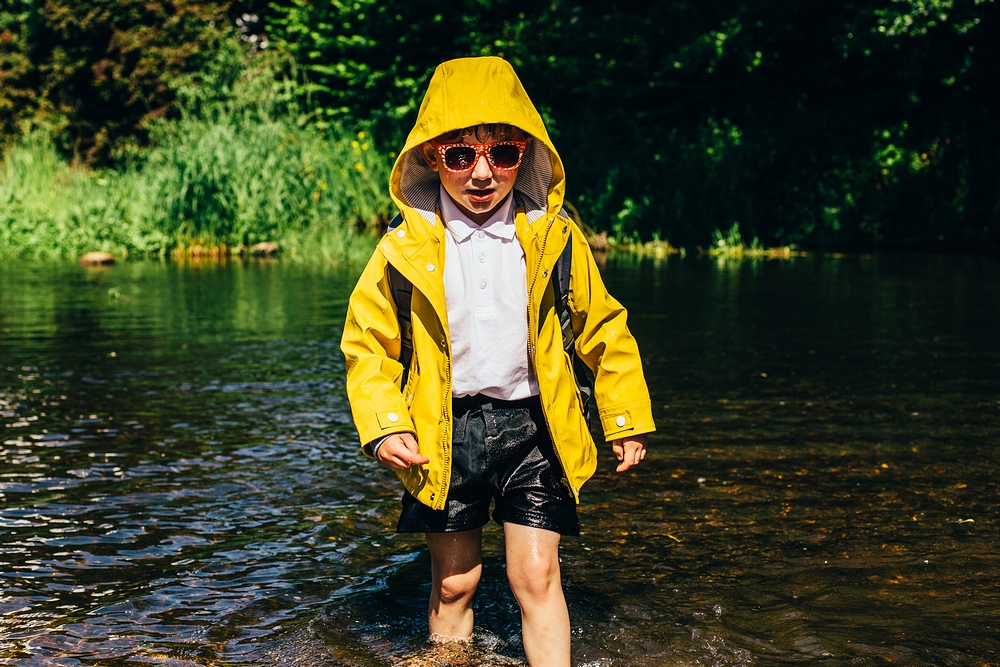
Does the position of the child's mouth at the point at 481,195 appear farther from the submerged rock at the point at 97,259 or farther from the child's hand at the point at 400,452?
the submerged rock at the point at 97,259

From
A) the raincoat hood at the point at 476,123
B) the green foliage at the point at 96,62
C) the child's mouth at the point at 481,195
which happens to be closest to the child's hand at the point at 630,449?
the raincoat hood at the point at 476,123

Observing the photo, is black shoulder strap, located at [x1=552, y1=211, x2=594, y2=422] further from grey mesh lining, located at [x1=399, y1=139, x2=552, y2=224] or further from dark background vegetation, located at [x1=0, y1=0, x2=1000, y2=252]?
dark background vegetation, located at [x1=0, y1=0, x2=1000, y2=252]

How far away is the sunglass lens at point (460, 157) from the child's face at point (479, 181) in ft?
0.04

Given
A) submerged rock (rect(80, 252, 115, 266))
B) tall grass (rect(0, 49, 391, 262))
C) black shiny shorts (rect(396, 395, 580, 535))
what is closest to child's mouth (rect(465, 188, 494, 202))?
black shiny shorts (rect(396, 395, 580, 535))

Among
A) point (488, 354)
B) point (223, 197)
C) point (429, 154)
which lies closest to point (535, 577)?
point (488, 354)

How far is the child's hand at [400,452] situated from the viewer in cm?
319

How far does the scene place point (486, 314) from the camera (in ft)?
10.9

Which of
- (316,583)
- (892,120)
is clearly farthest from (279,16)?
(316,583)

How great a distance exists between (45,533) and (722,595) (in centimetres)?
271

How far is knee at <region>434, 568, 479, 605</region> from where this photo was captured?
139 inches

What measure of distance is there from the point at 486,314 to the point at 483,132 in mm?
518

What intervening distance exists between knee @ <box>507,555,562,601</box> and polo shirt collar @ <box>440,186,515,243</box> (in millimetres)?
923

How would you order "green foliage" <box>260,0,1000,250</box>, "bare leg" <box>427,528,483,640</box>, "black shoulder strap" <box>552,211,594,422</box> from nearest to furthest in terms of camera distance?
"black shoulder strap" <box>552,211,594,422</box>
"bare leg" <box>427,528,483,640</box>
"green foliage" <box>260,0,1000,250</box>

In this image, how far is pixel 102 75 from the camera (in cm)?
3131
